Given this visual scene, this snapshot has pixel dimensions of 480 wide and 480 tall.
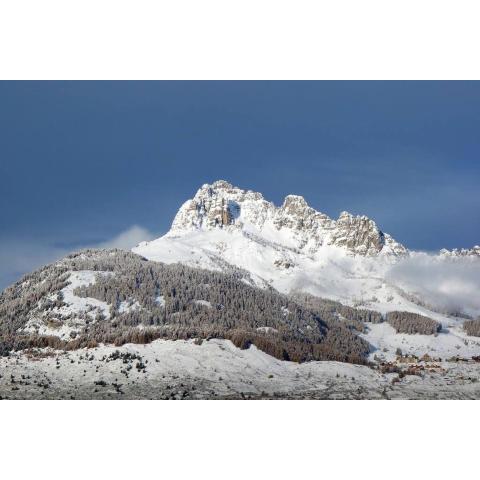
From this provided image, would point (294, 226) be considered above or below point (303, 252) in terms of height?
above

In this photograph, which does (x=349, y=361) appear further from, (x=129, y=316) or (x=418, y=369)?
(x=129, y=316)

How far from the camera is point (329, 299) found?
113312 millimetres

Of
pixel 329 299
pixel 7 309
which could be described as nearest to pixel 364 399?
pixel 7 309

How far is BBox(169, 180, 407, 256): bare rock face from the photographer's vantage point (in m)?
178

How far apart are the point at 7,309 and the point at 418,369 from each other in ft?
121

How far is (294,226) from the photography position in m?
196

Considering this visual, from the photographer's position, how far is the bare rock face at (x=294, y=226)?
178 m

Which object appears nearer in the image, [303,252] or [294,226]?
[303,252]

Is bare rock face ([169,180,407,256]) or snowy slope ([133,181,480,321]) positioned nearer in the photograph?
snowy slope ([133,181,480,321])

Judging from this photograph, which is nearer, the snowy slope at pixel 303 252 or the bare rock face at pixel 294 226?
the snowy slope at pixel 303 252

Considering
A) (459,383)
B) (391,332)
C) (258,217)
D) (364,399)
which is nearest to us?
(364,399)

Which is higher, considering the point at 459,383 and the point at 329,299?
the point at 329,299
